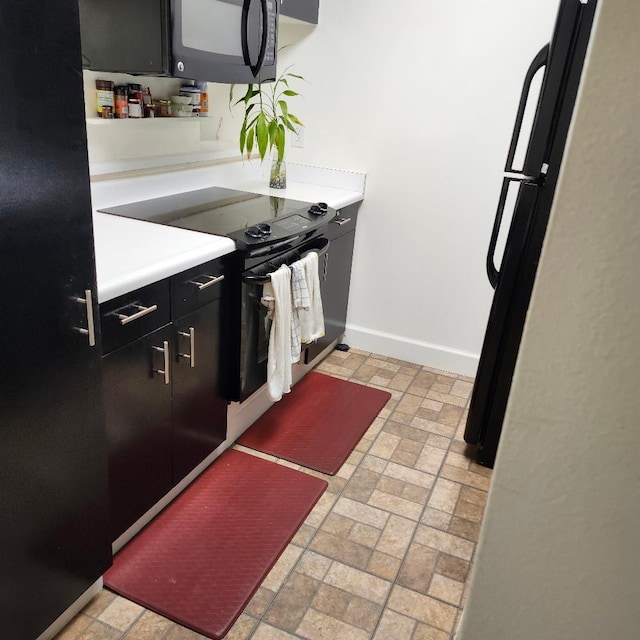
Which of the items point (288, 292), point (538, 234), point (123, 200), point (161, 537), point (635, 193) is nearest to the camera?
point (635, 193)

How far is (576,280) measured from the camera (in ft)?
1.96

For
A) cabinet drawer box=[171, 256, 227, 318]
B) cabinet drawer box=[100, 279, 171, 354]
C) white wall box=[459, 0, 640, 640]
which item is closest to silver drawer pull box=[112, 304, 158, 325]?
cabinet drawer box=[100, 279, 171, 354]

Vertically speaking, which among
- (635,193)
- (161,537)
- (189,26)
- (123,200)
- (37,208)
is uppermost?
(189,26)

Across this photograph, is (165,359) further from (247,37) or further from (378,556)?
(247,37)

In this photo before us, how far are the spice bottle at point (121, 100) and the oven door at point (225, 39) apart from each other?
48 cm

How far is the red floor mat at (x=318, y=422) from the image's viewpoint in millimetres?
2402

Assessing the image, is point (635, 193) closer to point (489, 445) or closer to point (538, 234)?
point (538, 234)

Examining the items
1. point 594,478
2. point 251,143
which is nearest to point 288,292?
point 251,143

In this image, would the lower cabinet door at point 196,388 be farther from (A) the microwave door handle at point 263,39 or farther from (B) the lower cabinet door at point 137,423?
(A) the microwave door handle at point 263,39

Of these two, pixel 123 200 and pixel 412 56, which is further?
pixel 412 56

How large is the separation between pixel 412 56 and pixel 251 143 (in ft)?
3.01

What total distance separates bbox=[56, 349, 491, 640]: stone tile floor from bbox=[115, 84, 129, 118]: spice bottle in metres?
1.71

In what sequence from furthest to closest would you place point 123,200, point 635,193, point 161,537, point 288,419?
point 288,419
point 123,200
point 161,537
point 635,193

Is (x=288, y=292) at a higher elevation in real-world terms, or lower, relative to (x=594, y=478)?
lower
